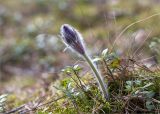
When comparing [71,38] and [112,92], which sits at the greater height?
[71,38]

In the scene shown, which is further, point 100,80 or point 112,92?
point 112,92

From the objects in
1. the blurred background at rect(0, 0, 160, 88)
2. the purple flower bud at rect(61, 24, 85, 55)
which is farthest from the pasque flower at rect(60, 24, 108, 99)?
the blurred background at rect(0, 0, 160, 88)

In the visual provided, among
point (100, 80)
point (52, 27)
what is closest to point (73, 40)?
point (100, 80)

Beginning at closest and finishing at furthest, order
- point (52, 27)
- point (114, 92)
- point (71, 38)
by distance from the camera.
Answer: point (71, 38) → point (114, 92) → point (52, 27)

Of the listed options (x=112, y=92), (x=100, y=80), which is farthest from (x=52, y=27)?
(x=100, y=80)

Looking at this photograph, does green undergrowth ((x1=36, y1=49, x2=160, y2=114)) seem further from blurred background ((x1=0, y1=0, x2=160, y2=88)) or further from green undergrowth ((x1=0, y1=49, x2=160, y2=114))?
blurred background ((x1=0, y1=0, x2=160, y2=88))

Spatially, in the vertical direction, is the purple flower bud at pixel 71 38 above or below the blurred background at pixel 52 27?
below

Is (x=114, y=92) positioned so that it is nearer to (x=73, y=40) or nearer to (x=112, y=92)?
(x=112, y=92)

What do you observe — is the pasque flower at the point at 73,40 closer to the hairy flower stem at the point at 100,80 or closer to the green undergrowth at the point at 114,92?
the hairy flower stem at the point at 100,80

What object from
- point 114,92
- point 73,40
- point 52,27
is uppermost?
point 52,27

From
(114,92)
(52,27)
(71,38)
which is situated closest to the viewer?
(71,38)

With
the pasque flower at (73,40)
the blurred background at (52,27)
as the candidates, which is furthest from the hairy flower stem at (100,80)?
the blurred background at (52,27)
